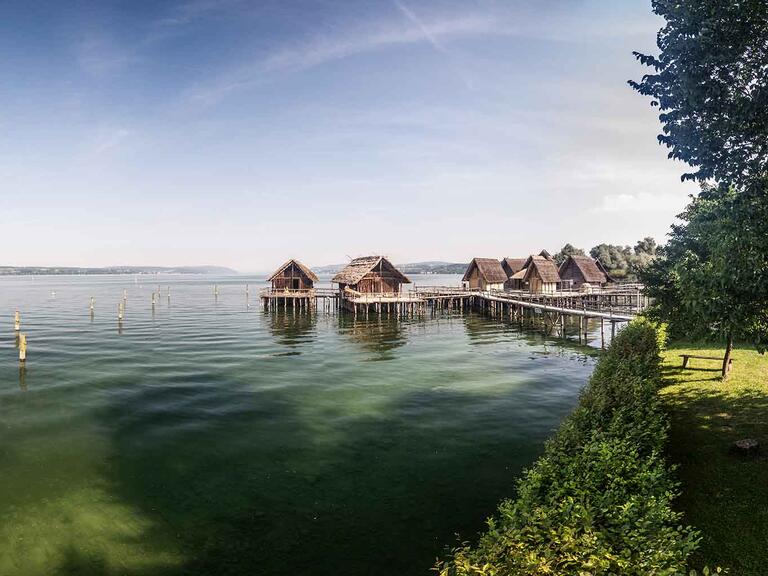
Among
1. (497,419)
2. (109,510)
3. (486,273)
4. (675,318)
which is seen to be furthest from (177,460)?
(486,273)

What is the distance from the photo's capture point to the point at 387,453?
1478 centimetres

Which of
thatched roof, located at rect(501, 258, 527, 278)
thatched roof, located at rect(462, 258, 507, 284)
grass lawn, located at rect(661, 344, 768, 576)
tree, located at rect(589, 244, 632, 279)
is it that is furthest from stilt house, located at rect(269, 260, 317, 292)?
tree, located at rect(589, 244, 632, 279)

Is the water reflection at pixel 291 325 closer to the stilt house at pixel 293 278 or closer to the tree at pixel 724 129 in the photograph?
the stilt house at pixel 293 278

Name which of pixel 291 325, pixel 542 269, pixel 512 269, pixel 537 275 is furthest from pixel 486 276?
pixel 291 325

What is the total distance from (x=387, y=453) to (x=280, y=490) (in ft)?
12.4

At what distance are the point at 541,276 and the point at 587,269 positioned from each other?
10.6 meters

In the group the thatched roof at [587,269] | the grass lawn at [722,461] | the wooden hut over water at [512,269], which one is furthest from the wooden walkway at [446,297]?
the grass lawn at [722,461]

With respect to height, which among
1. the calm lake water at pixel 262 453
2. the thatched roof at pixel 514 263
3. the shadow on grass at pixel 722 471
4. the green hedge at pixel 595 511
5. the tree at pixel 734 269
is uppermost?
the thatched roof at pixel 514 263

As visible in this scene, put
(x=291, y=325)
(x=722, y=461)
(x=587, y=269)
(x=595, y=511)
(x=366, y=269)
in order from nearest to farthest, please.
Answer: (x=595, y=511) → (x=722, y=461) → (x=291, y=325) → (x=366, y=269) → (x=587, y=269)

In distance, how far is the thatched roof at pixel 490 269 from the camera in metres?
66.5

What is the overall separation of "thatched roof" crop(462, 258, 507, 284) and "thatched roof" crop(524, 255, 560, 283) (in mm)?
6367

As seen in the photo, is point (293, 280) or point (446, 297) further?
point (293, 280)

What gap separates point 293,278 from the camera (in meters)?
63.6

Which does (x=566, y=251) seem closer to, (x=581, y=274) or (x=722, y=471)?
(x=581, y=274)
